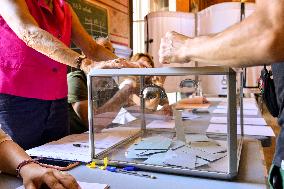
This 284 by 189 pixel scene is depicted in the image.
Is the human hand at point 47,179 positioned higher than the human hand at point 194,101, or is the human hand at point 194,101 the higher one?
the human hand at point 194,101

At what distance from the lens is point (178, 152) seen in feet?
3.13

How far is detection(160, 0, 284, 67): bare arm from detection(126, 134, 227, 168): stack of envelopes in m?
0.29

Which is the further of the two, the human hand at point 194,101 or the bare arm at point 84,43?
the human hand at point 194,101

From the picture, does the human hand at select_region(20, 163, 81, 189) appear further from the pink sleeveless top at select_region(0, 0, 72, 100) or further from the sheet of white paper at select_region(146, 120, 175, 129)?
the sheet of white paper at select_region(146, 120, 175, 129)

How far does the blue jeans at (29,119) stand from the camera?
1.24m

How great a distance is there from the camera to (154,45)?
424 cm

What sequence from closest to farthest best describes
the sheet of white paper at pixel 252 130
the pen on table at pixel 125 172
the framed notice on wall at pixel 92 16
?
the pen on table at pixel 125 172, the sheet of white paper at pixel 252 130, the framed notice on wall at pixel 92 16

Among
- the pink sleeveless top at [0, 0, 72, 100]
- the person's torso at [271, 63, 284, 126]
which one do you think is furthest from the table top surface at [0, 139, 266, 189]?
the pink sleeveless top at [0, 0, 72, 100]

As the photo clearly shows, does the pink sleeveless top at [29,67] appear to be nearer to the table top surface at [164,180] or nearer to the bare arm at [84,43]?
the bare arm at [84,43]

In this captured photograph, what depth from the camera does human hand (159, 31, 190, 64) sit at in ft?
2.65

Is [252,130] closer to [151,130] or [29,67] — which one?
[151,130]

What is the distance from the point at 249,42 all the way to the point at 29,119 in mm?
938

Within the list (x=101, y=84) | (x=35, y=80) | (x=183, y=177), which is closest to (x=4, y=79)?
(x=35, y=80)

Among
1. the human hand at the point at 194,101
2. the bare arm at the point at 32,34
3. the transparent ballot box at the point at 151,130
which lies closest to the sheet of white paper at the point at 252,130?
the transparent ballot box at the point at 151,130
